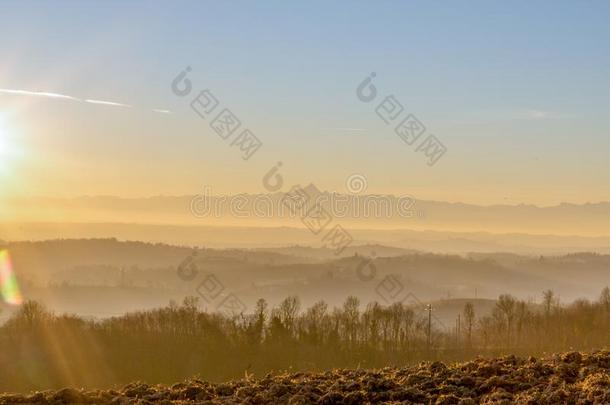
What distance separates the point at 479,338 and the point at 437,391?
416 feet

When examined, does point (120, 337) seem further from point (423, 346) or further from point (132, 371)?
point (423, 346)

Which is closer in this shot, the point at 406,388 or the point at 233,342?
the point at 406,388

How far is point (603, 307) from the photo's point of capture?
121188mm

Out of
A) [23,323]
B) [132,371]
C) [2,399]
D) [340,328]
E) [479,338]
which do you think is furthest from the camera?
[479,338]

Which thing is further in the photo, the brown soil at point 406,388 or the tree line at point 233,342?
the tree line at point 233,342

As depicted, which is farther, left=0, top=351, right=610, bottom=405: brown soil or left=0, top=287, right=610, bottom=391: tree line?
left=0, top=287, right=610, bottom=391: tree line

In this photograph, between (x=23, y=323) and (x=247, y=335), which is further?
(x=23, y=323)

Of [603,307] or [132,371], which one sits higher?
[603,307]

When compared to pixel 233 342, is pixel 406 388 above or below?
below

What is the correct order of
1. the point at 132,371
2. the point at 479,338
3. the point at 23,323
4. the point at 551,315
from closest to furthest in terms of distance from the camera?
the point at 132,371, the point at 23,323, the point at 551,315, the point at 479,338

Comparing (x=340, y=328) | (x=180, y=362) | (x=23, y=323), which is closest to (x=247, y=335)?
(x=180, y=362)

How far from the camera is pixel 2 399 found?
1571 cm

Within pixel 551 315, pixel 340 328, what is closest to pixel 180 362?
pixel 340 328

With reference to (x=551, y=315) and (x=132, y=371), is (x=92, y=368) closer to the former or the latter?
(x=132, y=371)
